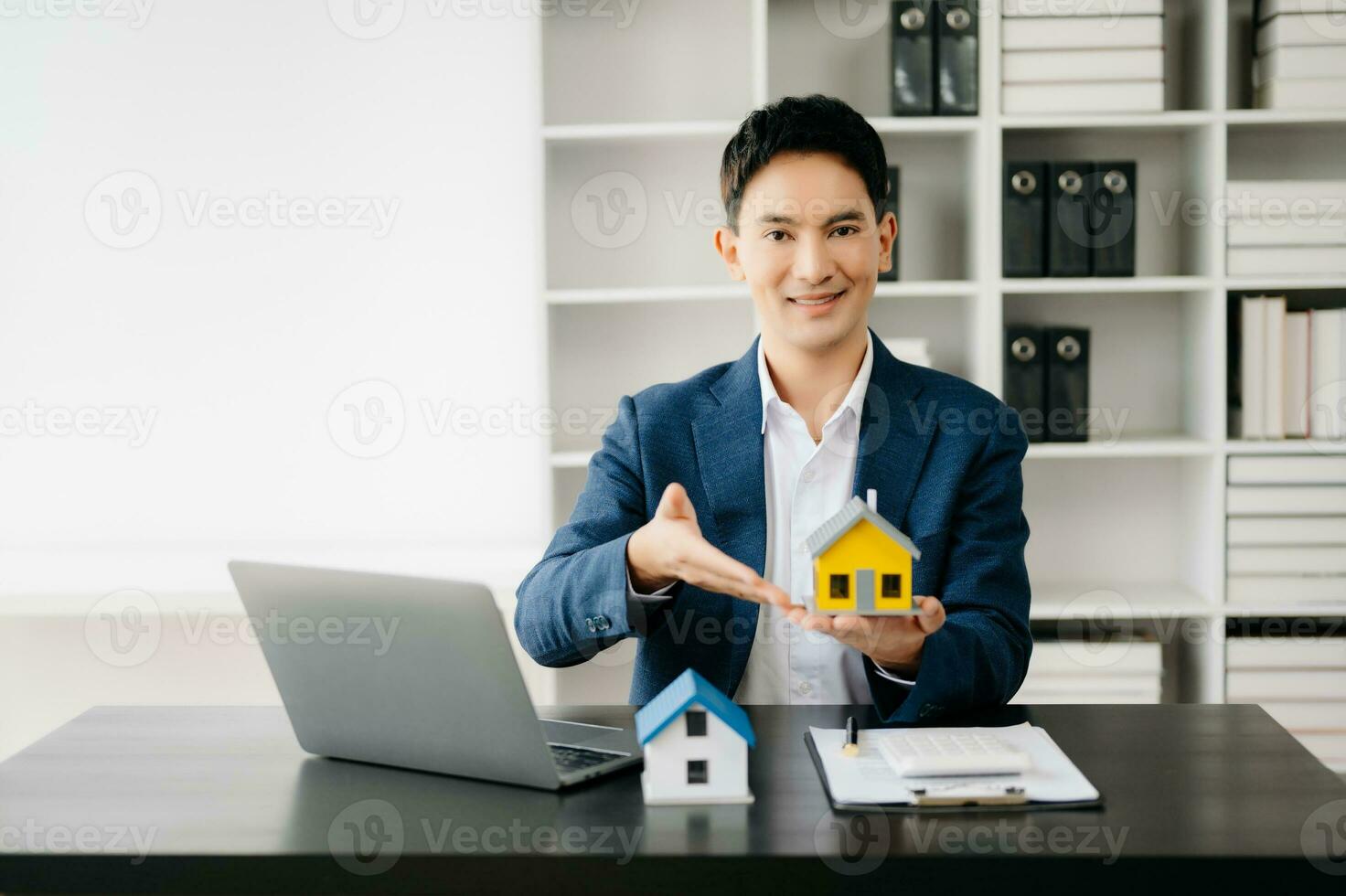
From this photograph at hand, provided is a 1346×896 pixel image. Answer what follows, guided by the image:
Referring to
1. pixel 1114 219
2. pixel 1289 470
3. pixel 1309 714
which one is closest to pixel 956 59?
pixel 1114 219

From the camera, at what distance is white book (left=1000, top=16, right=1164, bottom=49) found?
2.63 metres

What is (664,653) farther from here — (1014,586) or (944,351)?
(944,351)

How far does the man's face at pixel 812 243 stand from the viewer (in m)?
1.66

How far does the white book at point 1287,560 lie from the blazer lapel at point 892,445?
1379mm

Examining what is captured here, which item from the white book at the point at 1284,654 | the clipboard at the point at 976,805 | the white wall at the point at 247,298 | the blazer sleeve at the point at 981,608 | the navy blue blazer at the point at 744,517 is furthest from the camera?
the white wall at the point at 247,298

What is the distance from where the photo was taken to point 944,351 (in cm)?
295

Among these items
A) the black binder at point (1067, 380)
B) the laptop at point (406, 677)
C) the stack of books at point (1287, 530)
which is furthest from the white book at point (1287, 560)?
the laptop at point (406, 677)

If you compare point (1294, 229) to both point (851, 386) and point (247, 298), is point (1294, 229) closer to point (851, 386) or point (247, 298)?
point (851, 386)

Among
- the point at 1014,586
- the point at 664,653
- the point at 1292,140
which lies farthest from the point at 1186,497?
the point at 664,653

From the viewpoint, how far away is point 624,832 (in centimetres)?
105

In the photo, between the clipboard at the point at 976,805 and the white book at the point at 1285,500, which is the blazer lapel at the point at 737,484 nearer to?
the clipboard at the point at 976,805

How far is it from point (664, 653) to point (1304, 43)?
2042mm

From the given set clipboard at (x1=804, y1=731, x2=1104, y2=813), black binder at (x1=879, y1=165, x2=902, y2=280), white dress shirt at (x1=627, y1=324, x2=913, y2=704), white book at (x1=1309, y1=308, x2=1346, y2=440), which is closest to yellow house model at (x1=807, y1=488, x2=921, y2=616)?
clipboard at (x1=804, y1=731, x2=1104, y2=813)

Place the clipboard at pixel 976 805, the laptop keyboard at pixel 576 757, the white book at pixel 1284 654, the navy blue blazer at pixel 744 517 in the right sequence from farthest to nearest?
the white book at pixel 1284 654
the navy blue blazer at pixel 744 517
the laptop keyboard at pixel 576 757
the clipboard at pixel 976 805
